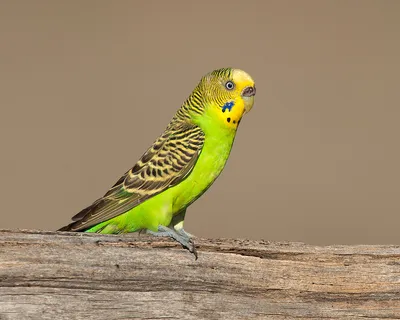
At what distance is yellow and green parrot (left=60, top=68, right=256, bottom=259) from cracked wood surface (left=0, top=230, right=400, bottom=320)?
49 centimetres

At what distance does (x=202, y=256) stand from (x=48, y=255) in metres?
0.53

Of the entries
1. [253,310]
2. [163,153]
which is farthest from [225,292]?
[163,153]

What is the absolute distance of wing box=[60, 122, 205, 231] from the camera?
9.39ft

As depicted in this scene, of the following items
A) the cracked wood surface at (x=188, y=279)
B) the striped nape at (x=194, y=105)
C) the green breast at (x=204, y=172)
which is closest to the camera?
the cracked wood surface at (x=188, y=279)

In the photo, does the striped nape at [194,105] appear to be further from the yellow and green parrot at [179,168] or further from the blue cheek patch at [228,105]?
the blue cheek patch at [228,105]


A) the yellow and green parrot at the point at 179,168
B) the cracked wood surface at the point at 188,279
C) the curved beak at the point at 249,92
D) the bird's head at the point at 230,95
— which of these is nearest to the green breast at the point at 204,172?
the yellow and green parrot at the point at 179,168

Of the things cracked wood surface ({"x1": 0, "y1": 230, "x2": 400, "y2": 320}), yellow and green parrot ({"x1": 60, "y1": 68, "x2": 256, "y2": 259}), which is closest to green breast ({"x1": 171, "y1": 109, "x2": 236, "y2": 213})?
yellow and green parrot ({"x1": 60, "y1": 68, "x2": 256, "y2": 259})

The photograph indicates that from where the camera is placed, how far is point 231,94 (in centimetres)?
316

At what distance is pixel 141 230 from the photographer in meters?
2.99

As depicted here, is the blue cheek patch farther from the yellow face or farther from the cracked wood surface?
the cracked wood surface

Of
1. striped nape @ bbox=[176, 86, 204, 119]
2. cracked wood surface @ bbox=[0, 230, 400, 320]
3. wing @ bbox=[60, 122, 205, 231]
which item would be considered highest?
striped nape @ bbox=[176, 86, 204, 119]

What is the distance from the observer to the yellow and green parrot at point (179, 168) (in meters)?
2.92

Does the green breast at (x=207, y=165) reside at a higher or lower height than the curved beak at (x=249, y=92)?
lower

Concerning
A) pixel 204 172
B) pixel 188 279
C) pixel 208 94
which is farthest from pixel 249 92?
pixel 188 279
